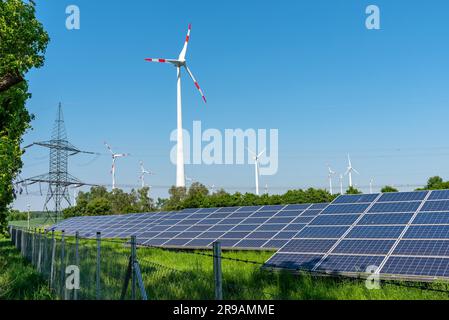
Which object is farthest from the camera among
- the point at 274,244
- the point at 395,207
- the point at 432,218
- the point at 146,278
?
the point at 274,244

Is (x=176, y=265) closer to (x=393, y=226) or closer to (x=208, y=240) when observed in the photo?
(x=208, y=240)

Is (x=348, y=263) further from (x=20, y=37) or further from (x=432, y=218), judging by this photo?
(x=20, y=37)

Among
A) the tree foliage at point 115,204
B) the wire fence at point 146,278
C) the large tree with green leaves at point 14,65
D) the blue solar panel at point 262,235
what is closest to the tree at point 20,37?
the large tree with green leaves at point 14,65

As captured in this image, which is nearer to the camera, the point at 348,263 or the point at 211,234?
the point at 348,263

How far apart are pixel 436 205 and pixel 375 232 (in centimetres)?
289

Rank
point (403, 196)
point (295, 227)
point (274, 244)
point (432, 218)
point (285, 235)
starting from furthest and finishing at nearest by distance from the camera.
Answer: point (295, 227) → point (285, 235) → point (274, 244) → point (403, 196) → point (432, 218)

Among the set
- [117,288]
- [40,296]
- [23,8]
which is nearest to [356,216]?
[117,288]

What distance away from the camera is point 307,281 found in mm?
12609

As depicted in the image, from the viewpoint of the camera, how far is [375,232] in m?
14.2

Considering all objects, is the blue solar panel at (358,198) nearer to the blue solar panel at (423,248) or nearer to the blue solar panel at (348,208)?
the blue solar panel at (348,208)

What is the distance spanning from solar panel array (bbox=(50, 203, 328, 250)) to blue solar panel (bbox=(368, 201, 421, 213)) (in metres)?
4.79

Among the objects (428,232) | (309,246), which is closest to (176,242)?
(309,246)

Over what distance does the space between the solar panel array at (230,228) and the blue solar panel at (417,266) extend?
783 cm

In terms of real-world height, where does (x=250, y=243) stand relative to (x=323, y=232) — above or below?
below
